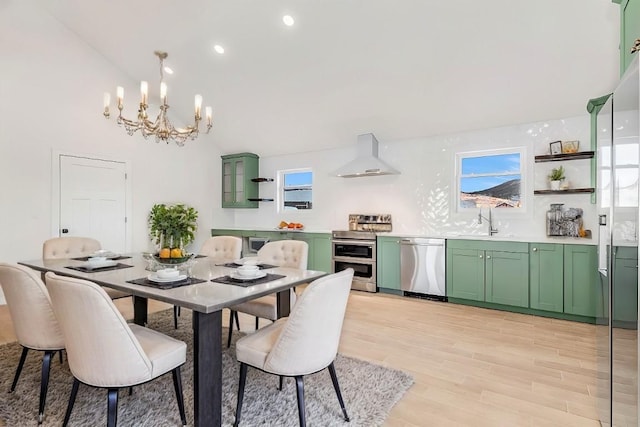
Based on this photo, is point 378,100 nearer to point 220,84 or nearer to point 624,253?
point 220,84

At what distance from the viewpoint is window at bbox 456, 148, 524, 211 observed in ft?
14.6

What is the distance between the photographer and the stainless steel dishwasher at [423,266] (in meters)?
4.43

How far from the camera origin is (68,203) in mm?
4715

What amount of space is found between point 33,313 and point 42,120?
12.2 ft

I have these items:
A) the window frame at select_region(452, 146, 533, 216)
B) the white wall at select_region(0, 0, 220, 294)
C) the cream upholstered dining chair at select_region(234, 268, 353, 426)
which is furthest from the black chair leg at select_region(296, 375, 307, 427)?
the white wall at select_region(0, 0, 220, 294)

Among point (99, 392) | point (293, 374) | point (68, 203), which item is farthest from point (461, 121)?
point (68, 203)

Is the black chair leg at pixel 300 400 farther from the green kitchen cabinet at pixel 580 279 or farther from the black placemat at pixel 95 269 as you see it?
the green kitchen cabinet at pixel 580 279

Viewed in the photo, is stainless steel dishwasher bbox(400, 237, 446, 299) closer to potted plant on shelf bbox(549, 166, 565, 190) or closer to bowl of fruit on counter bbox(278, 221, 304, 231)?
potted plant on shelf bbox(549, 166, 565, 190)

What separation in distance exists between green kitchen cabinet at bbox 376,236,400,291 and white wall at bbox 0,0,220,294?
3.74m

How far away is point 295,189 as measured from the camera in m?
6.38

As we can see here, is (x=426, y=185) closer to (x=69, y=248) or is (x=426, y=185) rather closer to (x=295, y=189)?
(x=295, y=189)

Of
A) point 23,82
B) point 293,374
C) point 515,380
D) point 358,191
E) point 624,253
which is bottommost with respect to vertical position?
point 515,380

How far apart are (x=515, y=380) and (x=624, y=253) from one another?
1364 millimetres

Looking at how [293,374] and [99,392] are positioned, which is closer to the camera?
[293,374]
